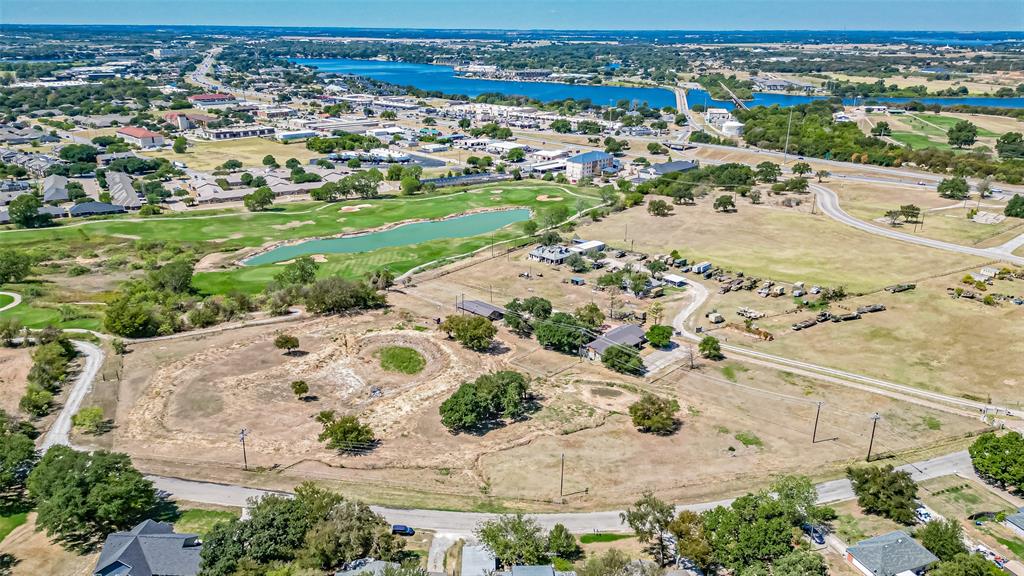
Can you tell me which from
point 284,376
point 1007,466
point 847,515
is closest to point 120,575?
point 284,376

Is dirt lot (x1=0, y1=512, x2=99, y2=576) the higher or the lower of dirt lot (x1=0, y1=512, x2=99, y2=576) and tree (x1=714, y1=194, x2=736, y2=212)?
the lower

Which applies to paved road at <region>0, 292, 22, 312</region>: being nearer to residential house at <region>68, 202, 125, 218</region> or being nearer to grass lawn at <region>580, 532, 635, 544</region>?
residential house at <region>68, 202, 125, 218</region>

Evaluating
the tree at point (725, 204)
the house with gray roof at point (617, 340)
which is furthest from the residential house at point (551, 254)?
→ the tree at point (725, 204)

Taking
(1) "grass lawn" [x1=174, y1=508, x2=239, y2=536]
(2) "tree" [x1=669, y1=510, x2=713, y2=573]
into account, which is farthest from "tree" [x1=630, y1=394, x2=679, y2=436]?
(1) "grass lawn" [x1=174, y1=508, x2=239, y2=536]

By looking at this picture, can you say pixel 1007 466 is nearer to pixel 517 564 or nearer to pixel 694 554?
pixel 694 554

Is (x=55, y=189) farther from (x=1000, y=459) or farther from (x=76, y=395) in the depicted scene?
(x=1000, y=459)

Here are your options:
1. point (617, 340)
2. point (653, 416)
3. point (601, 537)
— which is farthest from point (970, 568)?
point (617, 340)
